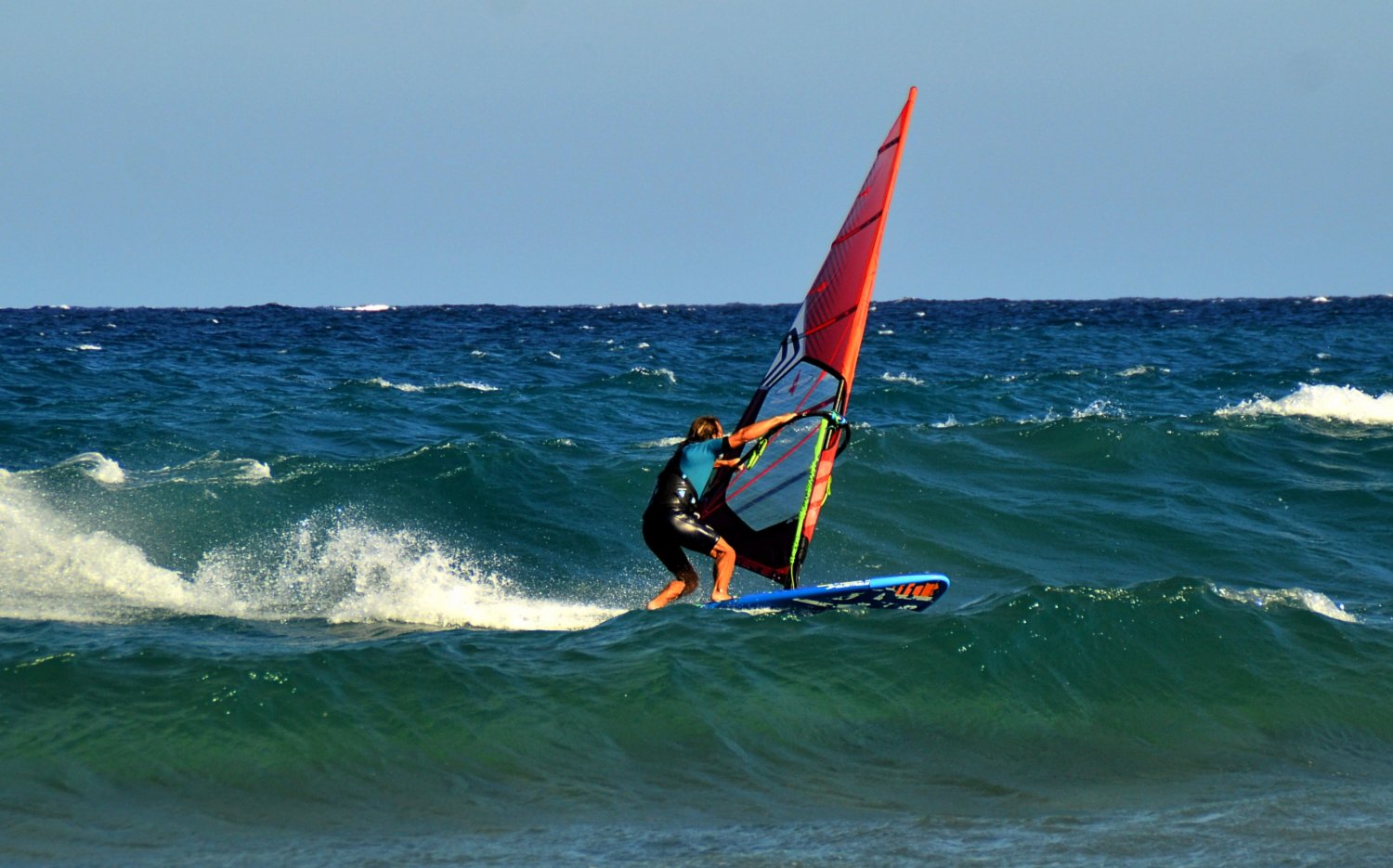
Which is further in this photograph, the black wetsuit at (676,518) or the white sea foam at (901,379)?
the white sea foam at (901,379)

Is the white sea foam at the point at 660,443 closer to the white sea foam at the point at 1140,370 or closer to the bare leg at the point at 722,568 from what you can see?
the bare leg at the point at 722,568

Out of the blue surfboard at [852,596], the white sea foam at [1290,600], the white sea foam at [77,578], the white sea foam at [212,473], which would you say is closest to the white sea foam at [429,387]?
the white sea foam at [212,473]

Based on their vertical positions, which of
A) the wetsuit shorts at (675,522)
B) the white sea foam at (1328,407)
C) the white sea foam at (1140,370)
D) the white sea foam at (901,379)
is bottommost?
the wetsuit shorts at (675,522)

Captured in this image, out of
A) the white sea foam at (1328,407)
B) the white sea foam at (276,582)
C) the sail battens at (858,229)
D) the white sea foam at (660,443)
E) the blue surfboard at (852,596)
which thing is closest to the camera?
the blue surfboard at (852,596)

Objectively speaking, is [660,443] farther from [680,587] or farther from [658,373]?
[680,587]

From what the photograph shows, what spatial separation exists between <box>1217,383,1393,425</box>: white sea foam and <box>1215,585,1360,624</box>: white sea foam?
31.6 ft

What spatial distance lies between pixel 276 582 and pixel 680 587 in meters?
3.36

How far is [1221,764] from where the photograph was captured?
626 cm

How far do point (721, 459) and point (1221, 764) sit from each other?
11.3 ft

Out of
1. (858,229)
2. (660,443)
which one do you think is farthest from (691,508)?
(660,443)

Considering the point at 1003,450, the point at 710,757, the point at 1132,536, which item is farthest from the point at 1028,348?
the point at 710,757

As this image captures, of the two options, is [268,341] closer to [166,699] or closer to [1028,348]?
[1028,348]

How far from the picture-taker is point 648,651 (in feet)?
23.9

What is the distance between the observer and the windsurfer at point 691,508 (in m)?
8.11
